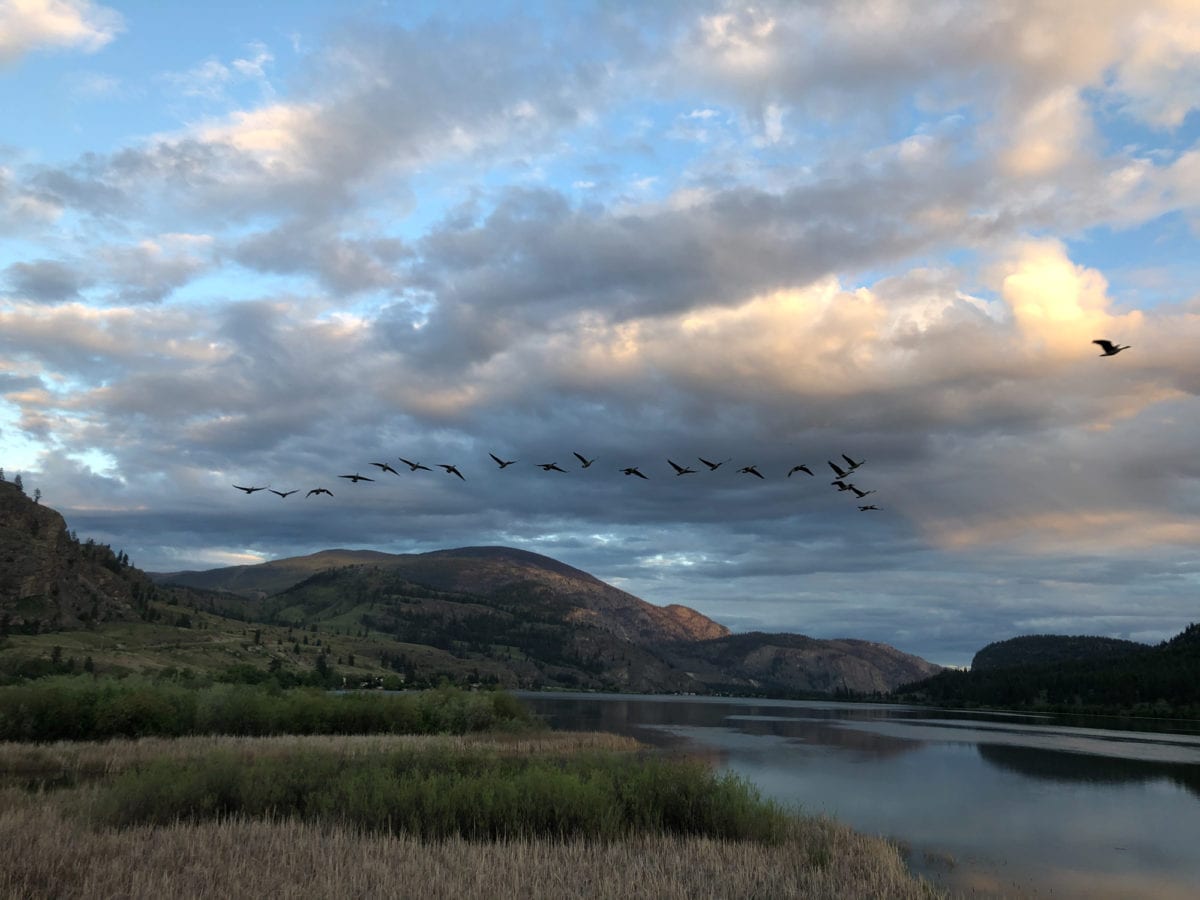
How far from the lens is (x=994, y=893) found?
95.8 ft

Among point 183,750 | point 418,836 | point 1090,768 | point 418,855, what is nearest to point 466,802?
point 418,836

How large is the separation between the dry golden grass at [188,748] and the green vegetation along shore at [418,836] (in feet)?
8.24

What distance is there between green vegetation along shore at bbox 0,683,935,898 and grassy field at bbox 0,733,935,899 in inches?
3.2

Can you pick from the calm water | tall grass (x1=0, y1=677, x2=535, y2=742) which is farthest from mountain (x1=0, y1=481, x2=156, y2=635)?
the calm water

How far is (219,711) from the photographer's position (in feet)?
210

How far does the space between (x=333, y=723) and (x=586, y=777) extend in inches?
1606

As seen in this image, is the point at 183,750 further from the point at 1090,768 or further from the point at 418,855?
the point at 1090,768

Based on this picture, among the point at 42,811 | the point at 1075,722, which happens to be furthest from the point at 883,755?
the point at 1075,722

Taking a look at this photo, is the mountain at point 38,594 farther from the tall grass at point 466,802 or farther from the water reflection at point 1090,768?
the water reflection at point 1090,768

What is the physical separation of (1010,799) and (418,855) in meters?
48.8

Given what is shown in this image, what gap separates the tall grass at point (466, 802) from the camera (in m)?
28.6

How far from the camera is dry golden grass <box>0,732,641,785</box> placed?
145 feet

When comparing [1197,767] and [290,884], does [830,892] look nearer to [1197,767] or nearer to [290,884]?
[290,884]

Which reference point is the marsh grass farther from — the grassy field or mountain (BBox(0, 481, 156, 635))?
mountain (BBox(0, 481, 156, 635))
